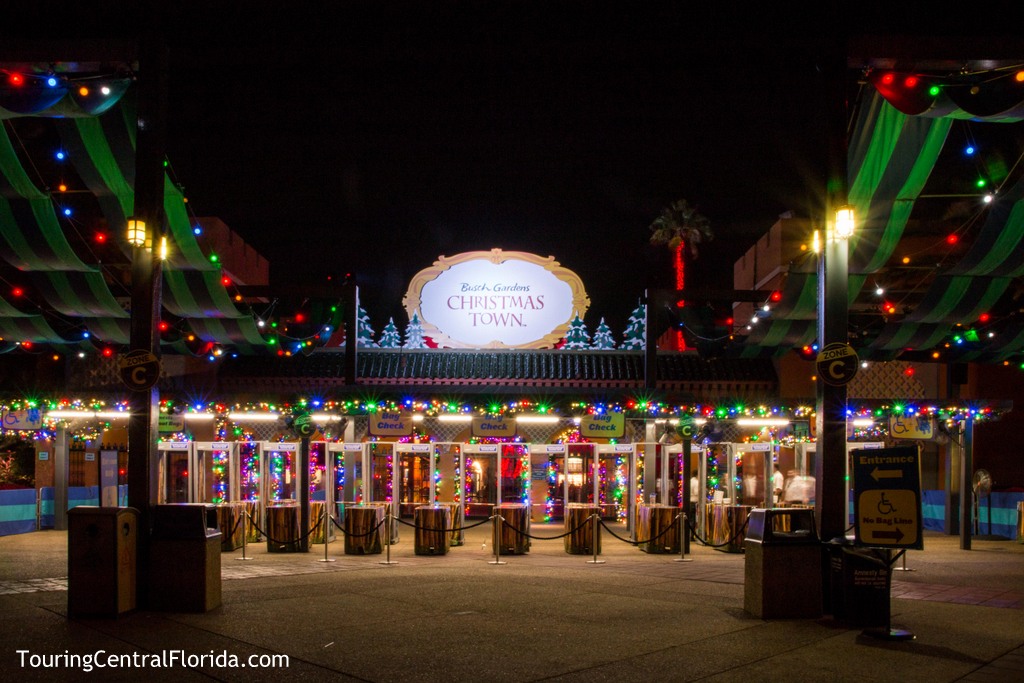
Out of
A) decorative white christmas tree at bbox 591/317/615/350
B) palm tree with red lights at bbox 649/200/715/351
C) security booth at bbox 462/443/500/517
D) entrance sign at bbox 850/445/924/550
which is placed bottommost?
security booth at bbox 462/443/500/517

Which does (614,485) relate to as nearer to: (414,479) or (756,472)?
(756,472)

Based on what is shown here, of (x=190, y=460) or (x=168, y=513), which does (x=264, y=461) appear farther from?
(x=168, y=513)

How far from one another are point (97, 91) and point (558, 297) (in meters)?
13.8

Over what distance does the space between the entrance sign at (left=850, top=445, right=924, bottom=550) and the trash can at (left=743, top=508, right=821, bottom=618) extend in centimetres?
67

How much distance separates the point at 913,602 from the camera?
10578mm

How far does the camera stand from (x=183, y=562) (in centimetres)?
959

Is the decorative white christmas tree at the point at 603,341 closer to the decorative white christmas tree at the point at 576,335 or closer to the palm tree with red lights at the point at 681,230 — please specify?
the decorative white christmas tree at the point at 576,335

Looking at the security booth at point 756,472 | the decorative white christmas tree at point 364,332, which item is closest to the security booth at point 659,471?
the security booth at point 756,472

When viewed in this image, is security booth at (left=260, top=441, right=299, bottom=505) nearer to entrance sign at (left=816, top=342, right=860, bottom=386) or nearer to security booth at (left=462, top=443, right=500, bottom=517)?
security booth at (left=462, top=443, right=500, bottom=517)

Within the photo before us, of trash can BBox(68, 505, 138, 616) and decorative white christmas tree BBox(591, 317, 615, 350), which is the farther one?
decorative white christmas tree BBox(591, 317, 615, 350)

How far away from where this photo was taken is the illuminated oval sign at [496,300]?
22750 mm

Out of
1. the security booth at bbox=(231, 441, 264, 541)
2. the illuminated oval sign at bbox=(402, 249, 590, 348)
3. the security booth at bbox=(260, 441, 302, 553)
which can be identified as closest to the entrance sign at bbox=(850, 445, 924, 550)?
the security booth at bbox=(260, 441, 302, 553)

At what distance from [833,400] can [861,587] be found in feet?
6.43

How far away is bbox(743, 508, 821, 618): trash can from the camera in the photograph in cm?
927
